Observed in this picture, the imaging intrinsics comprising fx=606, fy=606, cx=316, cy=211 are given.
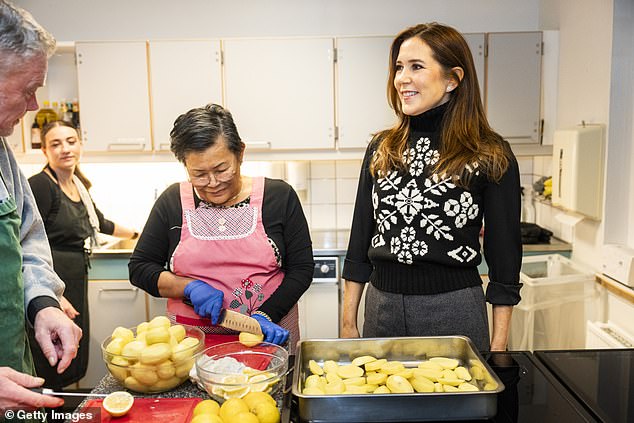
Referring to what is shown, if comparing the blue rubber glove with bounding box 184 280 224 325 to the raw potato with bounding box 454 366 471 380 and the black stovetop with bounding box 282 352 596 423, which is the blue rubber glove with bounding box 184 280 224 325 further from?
the raw potato with bounding box 454 366 471 380

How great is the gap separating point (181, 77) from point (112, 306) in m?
1.21

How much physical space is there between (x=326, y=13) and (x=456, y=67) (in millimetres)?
1873

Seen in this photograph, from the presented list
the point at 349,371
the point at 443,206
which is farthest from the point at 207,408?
the point at 443,206

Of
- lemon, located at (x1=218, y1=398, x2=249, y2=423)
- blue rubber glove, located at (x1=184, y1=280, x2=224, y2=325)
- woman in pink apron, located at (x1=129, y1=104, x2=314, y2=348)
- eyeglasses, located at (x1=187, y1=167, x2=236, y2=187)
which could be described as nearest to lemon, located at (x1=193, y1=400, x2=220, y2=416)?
lemon, located at (x1=218, y1=398, x2=249, y2=423)

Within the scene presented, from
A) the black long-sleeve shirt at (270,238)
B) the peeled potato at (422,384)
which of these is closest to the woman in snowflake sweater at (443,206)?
the black long-sleeve shirt at (270,238)

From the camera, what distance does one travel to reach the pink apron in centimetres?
176

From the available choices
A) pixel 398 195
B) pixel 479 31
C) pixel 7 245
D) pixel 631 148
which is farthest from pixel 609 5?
pixel 7 245

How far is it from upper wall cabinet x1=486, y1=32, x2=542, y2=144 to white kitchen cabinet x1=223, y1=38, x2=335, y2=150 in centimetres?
81

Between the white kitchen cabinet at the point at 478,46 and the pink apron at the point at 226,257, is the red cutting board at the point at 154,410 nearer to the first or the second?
the pink apron at the point at 226,257

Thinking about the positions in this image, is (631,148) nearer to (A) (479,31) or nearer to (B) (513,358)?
(A) (479,31)

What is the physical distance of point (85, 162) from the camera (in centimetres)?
319

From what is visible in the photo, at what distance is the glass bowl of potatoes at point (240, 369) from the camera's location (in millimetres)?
1099

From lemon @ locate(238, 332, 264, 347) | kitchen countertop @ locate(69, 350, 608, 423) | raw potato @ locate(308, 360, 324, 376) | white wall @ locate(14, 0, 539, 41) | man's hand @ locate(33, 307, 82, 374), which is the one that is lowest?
kitchen countertop @ locate(69, 350, 608, 423)

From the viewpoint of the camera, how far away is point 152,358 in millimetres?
Answer: 1154
